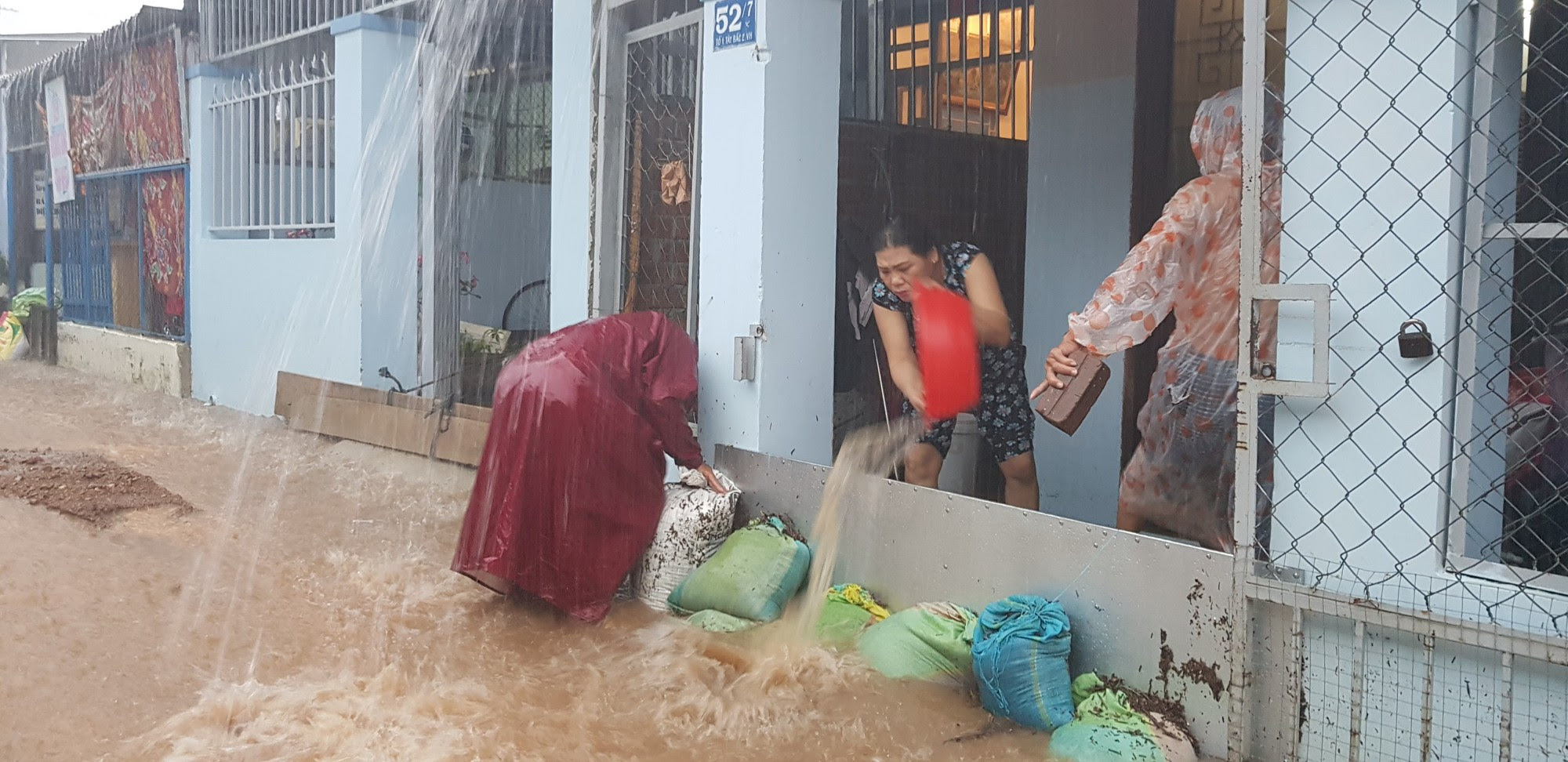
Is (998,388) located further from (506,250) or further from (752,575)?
(506,250)

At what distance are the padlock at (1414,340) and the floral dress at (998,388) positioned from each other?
232 centimetres

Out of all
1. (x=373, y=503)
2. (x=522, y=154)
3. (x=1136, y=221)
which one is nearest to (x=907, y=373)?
(x=1136, y=221)

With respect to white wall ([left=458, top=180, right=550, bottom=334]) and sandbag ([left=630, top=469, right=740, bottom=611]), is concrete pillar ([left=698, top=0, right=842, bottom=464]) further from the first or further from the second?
white wall ([left=458, top=180, right=550, bottom=334])

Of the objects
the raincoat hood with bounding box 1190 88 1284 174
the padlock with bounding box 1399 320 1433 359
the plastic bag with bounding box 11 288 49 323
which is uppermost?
the raincoat hood with bounding box 1190 88 1284 174

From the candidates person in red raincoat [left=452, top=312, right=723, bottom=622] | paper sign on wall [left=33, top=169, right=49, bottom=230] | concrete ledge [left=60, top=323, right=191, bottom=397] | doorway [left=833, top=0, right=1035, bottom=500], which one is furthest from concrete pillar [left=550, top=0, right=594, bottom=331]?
paper sign on wall [left=33, top=169, right=49, bottom=230]

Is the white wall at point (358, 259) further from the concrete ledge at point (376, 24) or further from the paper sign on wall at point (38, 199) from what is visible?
the paper sign on wall at point (38, 199)

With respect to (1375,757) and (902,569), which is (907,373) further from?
(1375,757)

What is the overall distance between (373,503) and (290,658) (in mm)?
2908

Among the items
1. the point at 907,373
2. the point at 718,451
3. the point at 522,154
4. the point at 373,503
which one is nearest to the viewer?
the point at 907,373

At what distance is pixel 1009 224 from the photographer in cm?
659

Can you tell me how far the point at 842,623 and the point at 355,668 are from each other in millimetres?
1840

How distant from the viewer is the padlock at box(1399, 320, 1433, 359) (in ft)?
9.77

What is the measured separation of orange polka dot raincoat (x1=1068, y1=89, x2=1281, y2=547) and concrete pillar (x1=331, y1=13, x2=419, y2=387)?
606 centimetres

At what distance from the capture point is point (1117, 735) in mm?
3479
